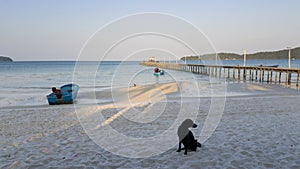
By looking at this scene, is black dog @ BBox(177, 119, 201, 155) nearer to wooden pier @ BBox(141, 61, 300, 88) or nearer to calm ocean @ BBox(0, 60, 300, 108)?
calm ocean @ BBox(0, 60, 300, 108)

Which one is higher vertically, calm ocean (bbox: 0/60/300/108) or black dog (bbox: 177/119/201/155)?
black dog (bbox: 177/119/201/155)

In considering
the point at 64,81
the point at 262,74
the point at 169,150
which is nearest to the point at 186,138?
the point at 169,150

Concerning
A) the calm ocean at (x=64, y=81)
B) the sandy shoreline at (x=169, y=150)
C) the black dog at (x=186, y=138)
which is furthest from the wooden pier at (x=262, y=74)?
the black dog at (x=186, y=138)

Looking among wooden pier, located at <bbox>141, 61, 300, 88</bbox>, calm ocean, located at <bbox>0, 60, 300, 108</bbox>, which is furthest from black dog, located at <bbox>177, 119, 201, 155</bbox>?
wooden pier, located at <bbox>141, 61, 300, 88</bbox>

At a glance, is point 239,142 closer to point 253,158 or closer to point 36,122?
point 253,158

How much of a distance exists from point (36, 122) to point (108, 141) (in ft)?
13.3

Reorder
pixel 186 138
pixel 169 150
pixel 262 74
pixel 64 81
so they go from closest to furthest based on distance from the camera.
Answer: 1. pixel 186 138
2. pixel 169 150
3. pixel 262 74
4. pixel 64 81

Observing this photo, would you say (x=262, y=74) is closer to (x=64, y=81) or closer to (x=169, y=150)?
(x=64, y=81)

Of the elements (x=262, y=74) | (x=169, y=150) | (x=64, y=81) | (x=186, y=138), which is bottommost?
(x=64, y=81)

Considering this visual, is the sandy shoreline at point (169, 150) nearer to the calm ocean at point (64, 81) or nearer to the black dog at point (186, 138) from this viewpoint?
the black dog at point (186, 138)

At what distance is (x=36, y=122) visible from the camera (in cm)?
927

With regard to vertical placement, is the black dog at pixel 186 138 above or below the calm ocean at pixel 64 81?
above

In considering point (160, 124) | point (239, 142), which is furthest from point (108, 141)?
point (239, 142)

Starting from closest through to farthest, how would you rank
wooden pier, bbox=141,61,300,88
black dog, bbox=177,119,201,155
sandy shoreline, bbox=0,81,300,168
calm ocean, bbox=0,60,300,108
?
1. sandy shoreline, bbox=0,81,300,168
2. black dog, bbox=177,119,201,155
3. calm ocean, bbox=0,60,300,108
4. wooden pier, bbox=141,61,300,88
